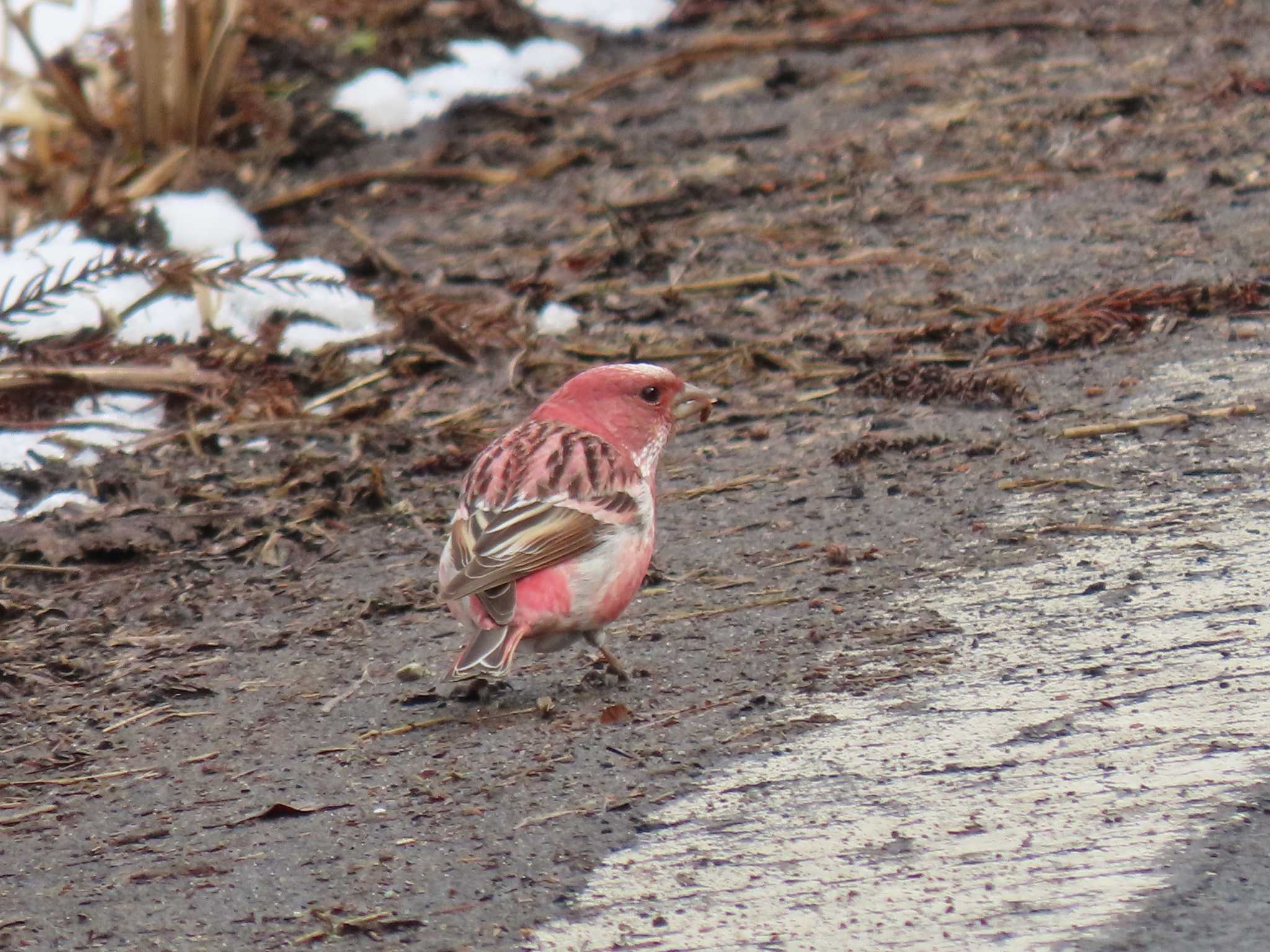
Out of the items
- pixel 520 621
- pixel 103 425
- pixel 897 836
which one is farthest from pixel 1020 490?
pixel 103 425

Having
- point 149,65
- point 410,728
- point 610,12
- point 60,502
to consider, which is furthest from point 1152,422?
point 610,12

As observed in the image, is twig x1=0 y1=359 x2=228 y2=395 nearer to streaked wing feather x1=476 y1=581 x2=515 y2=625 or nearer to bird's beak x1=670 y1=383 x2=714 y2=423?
bird's beak x1=670 y1=383 x2=714 y2=423

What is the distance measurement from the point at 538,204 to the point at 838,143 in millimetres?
1551

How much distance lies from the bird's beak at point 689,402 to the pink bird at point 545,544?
33cm

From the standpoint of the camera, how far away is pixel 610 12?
12.1m

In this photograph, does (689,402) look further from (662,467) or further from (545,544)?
(545,544)

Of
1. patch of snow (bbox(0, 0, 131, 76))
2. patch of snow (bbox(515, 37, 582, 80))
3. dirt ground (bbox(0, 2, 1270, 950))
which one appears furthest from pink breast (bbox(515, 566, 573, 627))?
patch of snow (bbox(0, 0, 131, 76))

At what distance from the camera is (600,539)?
499 centimetres

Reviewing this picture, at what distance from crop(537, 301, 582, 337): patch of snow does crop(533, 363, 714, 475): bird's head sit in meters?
2.19

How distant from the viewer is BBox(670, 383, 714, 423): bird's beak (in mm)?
5859

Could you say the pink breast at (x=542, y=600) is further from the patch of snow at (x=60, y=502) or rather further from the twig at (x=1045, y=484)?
the patch of snow at (x=60, y=502)

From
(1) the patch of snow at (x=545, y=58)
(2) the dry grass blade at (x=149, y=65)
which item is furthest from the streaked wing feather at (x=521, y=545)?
(1) the patch of snow at (x=545, y=58)

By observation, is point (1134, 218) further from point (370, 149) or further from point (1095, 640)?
point (370, 149)

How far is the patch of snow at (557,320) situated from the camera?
7969mm
